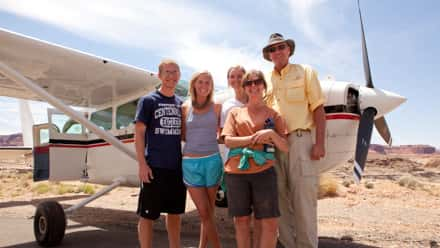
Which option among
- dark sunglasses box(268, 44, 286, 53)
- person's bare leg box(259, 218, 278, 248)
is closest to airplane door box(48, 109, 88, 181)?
dark sunglasses box(268, 44, 286, 53)

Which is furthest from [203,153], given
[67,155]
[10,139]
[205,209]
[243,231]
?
[10,139]

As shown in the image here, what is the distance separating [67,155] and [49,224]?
7.45 feet

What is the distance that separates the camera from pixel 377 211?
25.3 feet

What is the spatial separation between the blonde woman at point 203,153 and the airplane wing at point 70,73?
3238 millimetres

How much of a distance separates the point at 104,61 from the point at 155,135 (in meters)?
3.21

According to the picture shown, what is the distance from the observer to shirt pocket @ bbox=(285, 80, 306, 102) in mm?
2992

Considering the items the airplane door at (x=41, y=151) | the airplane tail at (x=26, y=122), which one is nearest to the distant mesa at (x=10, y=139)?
the airplane tail at (x=26, y=122)

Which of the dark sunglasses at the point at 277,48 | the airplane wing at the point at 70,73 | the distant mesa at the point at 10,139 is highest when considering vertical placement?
the airplane wing at the point at 70,73

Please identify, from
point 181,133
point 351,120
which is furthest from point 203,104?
point 351,120

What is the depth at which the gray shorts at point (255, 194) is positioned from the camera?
264 centimetres

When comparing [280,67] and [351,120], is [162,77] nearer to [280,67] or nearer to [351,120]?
[280,67]

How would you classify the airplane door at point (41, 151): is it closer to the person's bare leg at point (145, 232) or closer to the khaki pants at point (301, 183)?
the person's bare leg at point (145, 232)

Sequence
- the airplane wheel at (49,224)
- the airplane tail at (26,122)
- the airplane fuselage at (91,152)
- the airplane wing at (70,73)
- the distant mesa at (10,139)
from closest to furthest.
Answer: the airplane wheel at (49,224) < the airplane wing at (70,73) < the airplane fuselage at (91,152) < the airplane tail at (26,122) < the distant mesa at (10,139)

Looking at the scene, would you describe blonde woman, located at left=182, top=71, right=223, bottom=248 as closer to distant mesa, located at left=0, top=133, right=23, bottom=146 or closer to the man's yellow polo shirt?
the man's yellow polo shirt
